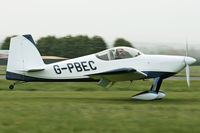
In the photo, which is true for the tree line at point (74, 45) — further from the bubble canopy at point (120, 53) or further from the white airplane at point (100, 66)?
the bubble canopy at point (120, 53)

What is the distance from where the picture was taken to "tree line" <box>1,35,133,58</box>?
2442 inches

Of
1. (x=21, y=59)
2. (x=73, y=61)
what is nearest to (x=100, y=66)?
(x=73, y=61)

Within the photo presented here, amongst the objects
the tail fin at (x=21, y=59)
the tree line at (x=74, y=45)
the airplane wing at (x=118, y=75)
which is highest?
the tail fin at (x=21, y=59)

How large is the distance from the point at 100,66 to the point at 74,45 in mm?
55087

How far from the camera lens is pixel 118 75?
1252 centimetres

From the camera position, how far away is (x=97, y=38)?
67.1 m

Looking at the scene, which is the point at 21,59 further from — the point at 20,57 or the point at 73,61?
the point at 73,61

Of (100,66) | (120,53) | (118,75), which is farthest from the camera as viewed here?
(100,66)

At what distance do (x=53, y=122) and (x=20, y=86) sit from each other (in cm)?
1272

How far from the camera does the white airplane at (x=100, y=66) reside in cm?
1306

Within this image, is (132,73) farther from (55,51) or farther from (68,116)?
(55,51)

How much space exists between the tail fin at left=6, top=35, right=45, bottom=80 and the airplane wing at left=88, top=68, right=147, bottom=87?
2.68m

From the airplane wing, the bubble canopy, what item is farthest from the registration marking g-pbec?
the airplane wing

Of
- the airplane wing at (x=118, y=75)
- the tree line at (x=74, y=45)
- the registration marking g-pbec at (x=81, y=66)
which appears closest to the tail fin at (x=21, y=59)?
the registration marking g-pbec at (x=81, y=66)
